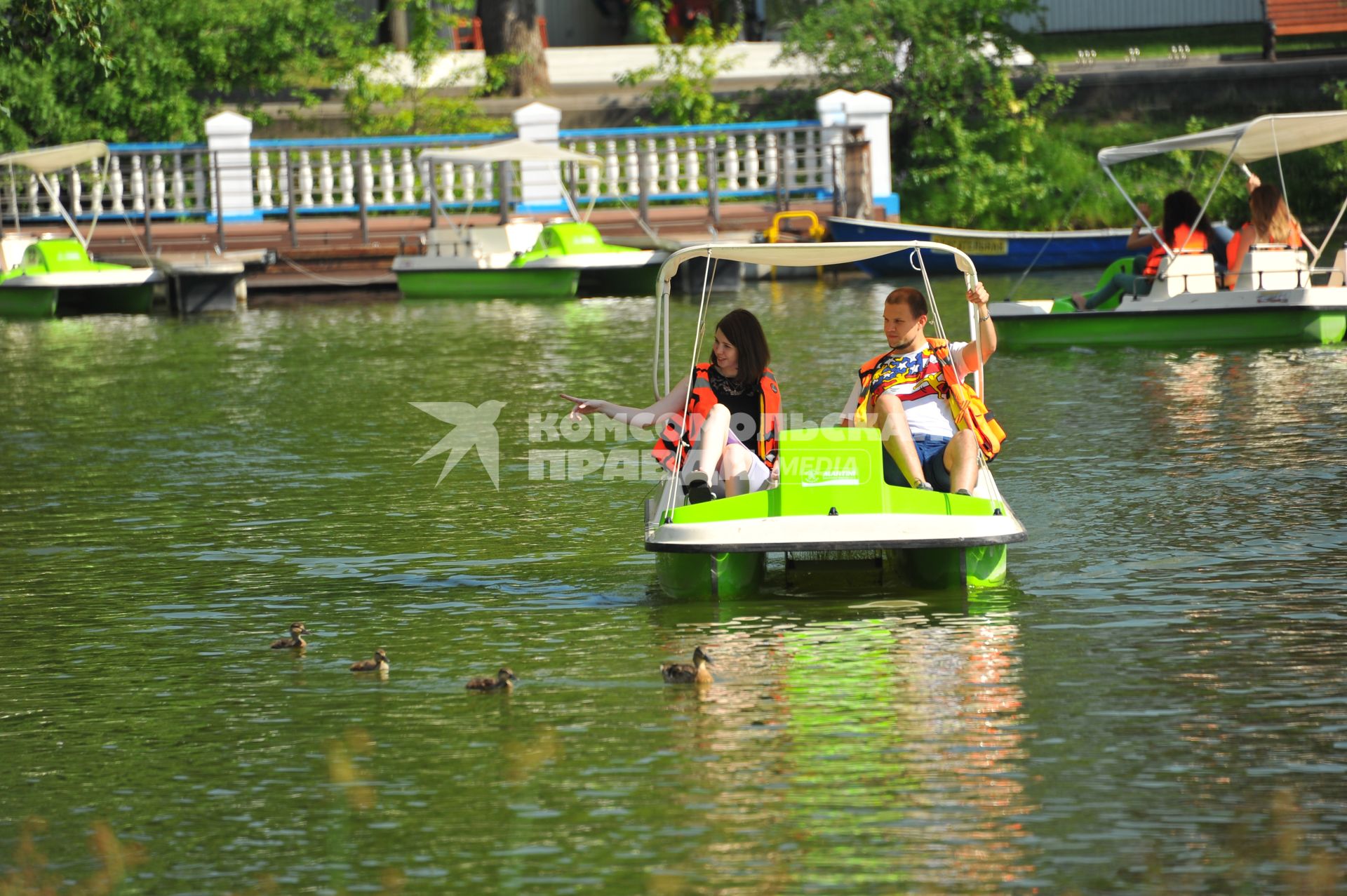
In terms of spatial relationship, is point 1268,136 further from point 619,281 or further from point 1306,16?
point 1306,16

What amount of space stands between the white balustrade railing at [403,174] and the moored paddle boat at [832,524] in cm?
2181

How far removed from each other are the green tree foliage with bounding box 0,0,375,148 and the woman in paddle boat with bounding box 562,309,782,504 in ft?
73.3

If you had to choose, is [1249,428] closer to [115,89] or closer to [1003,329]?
[1003,329]

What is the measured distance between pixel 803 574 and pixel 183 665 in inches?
119

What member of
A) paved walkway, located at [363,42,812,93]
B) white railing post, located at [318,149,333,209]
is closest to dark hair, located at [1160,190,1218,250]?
white railing post, located at [318,149,333,209]

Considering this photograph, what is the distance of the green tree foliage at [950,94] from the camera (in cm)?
3183

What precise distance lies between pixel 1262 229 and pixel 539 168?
15.5m

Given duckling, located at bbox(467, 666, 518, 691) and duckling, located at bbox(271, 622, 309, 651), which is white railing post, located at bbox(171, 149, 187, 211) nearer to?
duckling, located at bbox(271, 622, 309, 651)

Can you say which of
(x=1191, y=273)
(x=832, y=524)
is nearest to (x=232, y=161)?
(x=1191, y=273)

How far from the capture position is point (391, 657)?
873cm

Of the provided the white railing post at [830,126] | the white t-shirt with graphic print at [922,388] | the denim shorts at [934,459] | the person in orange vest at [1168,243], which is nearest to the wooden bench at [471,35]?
the white railing post at [830,126]

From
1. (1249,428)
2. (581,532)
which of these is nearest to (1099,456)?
(1249,428)

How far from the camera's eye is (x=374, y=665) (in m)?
8.43

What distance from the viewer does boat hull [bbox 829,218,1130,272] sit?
28.6 metres
